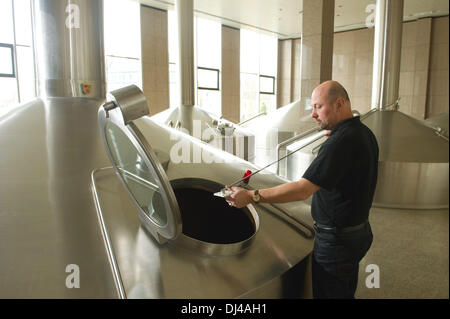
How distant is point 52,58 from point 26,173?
0.93m

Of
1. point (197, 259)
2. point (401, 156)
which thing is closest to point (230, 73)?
point (401, 156)

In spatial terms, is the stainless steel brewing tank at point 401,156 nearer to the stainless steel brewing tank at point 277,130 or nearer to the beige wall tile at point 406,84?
the stainless steel brewing tank at point 277,130

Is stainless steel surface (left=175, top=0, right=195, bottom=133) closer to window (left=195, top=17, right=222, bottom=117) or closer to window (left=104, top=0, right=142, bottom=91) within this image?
window (left=104, top=0, right=142, bottom=91)

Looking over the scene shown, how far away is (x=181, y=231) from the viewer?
1595 mm

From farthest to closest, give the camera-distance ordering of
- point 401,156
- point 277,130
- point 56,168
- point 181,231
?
point 277,130
point 401,156
point 56,168
point 181,231

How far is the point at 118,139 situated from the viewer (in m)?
1.83

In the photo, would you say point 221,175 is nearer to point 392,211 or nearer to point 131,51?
point 392,211

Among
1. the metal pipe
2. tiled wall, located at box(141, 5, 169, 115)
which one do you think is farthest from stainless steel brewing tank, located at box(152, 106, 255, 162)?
tiled wall, located at box(141, 5, 169, 115)

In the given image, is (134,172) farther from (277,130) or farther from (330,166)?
(277,130)

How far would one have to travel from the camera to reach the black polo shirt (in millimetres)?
1730

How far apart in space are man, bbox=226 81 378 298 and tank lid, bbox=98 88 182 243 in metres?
0.42

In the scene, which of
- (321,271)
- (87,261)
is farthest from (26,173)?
(321,271)

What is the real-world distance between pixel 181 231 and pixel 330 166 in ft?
2.60
